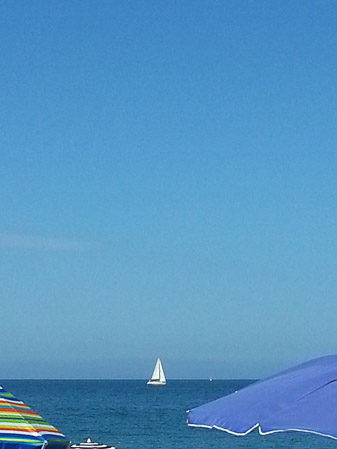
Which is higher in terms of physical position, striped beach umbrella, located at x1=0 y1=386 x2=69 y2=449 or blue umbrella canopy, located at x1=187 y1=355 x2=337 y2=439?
striped beach umbrella, located at x1=0 y1=386 x2=69 y2=449

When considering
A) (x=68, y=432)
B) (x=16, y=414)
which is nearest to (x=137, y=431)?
(x=68, y=432)

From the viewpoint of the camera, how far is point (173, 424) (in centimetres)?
6159

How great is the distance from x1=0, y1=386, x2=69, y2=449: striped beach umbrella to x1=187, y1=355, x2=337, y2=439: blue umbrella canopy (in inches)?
138

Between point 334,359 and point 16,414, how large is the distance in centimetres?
434

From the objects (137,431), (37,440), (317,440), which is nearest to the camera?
(37,440)

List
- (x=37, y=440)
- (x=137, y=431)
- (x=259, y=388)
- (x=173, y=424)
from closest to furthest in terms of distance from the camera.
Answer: (x=259, y=388), (x=37, y=440), (x=137, y=431), (x=173, y=424)

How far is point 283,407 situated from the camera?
5113 millimetres

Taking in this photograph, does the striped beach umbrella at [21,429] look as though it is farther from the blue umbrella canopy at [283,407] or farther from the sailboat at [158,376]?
the sailboat at [158,376]

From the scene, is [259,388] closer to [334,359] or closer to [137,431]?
[334,359]

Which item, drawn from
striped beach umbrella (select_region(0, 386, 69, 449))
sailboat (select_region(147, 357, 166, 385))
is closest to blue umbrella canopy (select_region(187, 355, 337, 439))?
striped beach umbrella (select_region(0, 386, 69, 449))

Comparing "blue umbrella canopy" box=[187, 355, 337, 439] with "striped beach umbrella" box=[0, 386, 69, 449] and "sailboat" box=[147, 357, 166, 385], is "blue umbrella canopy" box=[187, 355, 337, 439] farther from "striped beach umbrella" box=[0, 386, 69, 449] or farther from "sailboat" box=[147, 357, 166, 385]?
"sailboat" box=[147, 357, 166, 385]

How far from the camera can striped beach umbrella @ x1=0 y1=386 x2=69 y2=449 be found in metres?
8.91

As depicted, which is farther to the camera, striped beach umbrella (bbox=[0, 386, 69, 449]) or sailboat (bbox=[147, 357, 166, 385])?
sailboat (bbox=[147, 357, 166, 385])

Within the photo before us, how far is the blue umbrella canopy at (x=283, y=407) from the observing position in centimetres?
487
